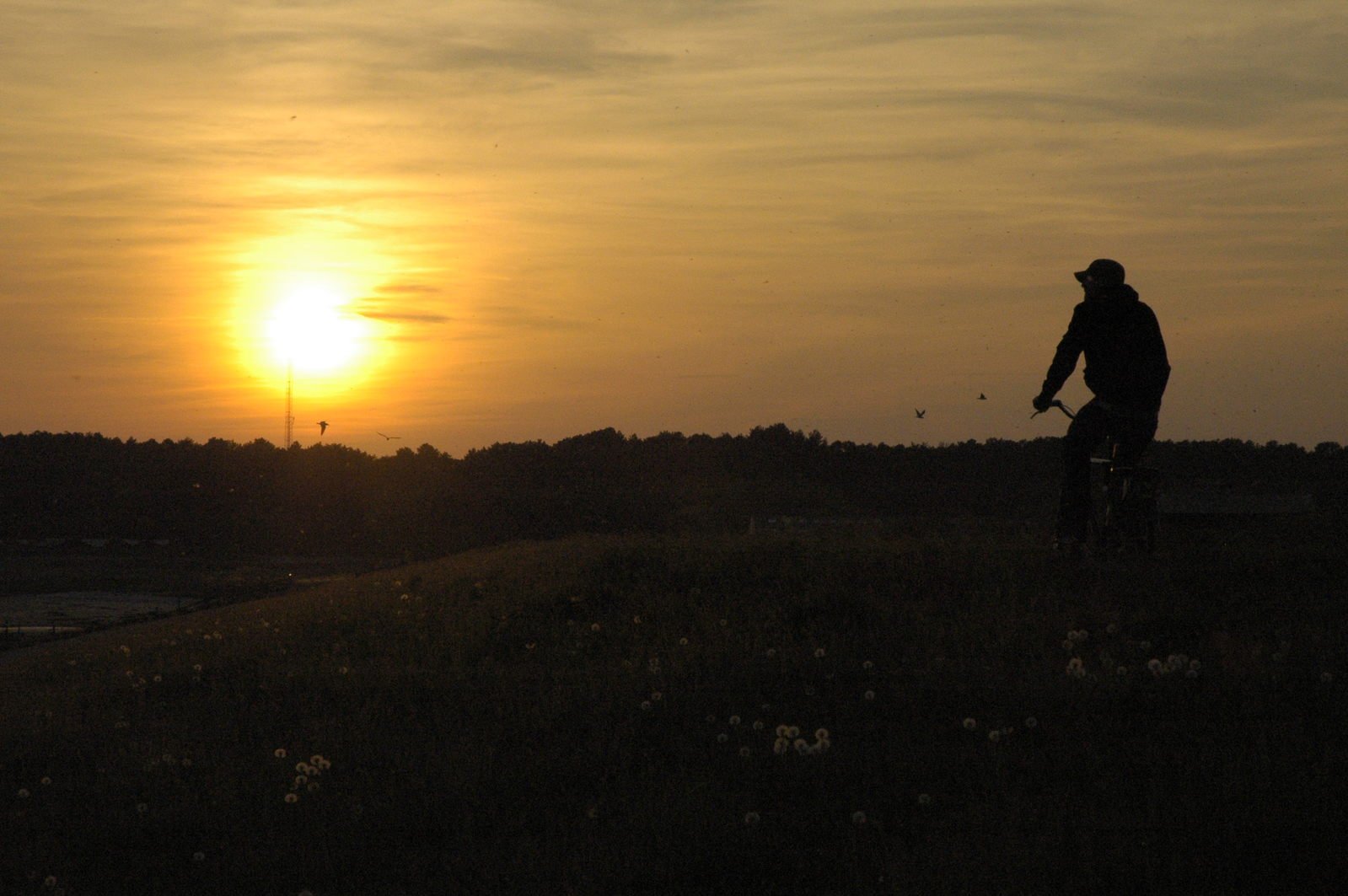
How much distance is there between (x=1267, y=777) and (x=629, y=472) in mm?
37171

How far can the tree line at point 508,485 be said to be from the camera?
37.8 meters

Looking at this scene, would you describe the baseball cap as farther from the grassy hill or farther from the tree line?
the tree line

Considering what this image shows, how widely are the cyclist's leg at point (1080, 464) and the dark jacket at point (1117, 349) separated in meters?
0.22

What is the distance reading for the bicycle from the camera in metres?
12.5

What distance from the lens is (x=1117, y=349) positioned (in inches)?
479

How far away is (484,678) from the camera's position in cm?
1081

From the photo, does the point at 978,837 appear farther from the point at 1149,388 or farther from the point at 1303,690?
the point at 1149,388

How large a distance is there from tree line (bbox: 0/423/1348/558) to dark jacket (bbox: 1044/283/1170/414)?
22.0 metres

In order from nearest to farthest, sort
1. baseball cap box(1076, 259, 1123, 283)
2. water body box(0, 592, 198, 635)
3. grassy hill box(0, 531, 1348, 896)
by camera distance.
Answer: grassy hill box(0, 531, 1348, 896) → baseball cap box(1076, 259, 1123, 283) → water body box(0, 592, 198, 635)

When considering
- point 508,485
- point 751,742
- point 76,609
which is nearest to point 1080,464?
point 751,742

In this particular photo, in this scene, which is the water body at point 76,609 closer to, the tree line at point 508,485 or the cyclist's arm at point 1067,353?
the tree line at point 508,485

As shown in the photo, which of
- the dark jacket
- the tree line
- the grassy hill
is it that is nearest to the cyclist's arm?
the dark jacket

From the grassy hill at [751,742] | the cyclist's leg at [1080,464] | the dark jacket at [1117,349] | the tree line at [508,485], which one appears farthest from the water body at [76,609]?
the dark jacket at [1117,349]

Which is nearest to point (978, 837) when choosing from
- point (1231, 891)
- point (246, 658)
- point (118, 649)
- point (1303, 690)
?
point (1231, 891)
